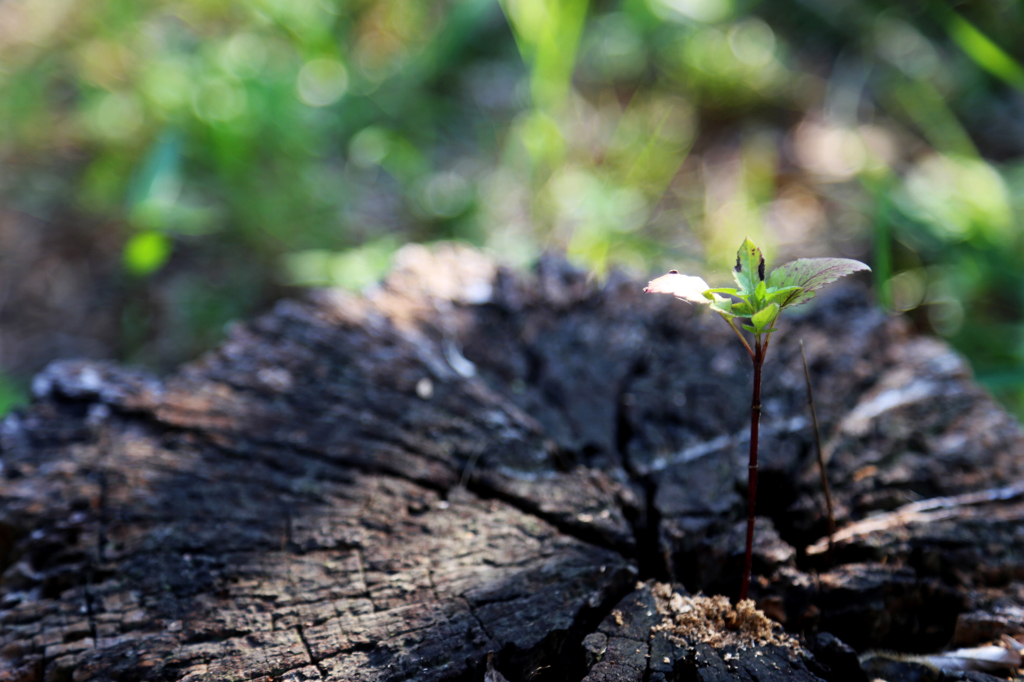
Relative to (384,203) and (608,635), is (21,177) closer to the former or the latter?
(384,203)

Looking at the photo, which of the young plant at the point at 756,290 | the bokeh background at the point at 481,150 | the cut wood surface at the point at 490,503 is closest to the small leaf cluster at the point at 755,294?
the young plant at the point at 756,290

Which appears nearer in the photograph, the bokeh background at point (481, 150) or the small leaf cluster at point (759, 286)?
the small leaf cluster at point (759, 286)

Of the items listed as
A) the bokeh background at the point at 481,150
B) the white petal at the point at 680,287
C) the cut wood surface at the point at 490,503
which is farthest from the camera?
the bokeh background at the point at 481,150

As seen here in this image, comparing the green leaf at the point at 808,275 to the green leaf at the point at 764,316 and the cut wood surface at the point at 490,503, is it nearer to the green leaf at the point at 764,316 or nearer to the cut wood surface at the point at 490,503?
the green leaf at the point at 764,316

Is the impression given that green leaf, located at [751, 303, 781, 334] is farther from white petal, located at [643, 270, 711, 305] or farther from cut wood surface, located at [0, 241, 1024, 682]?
cut wood surface, located at [0, 241, 1024, 682]

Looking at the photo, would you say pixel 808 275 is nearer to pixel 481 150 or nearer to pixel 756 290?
pixel 756 290

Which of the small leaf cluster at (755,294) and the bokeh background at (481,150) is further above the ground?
the bokeh background at (481,150)
